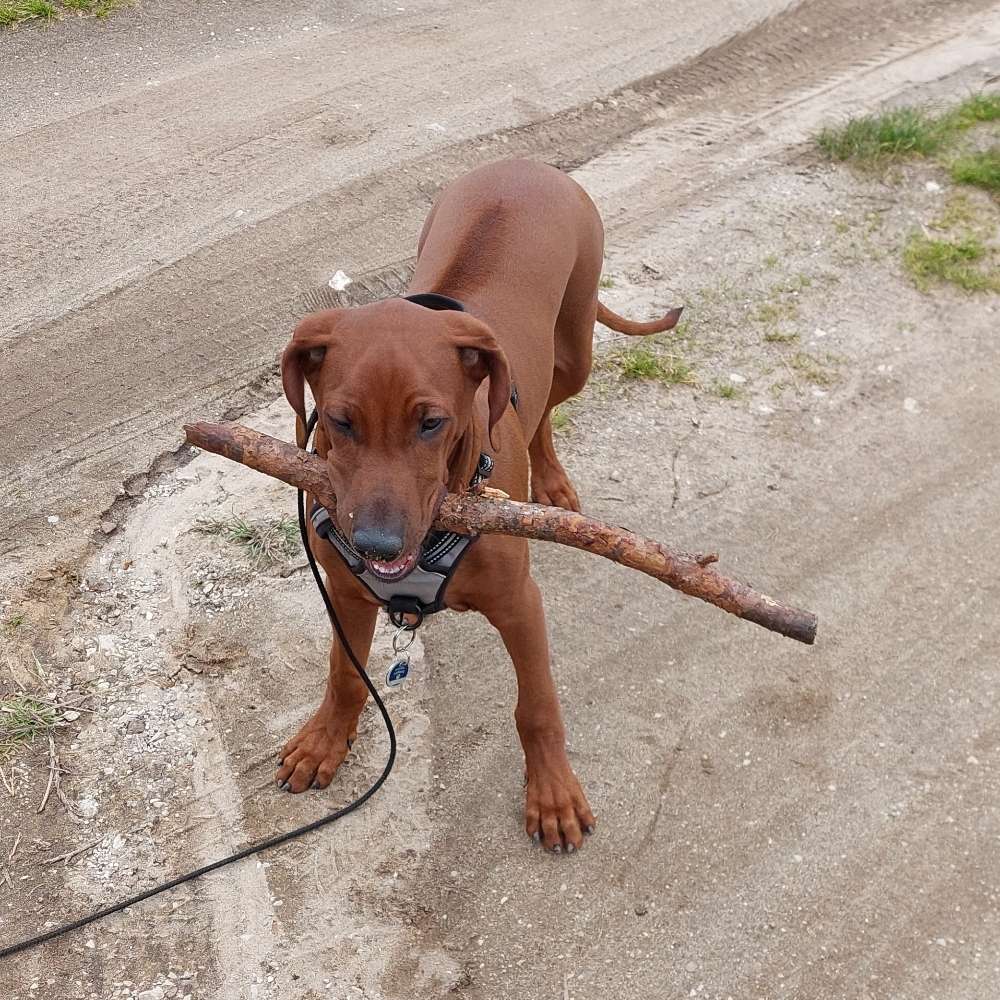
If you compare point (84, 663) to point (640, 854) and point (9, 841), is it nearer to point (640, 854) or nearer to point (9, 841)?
point (9, 841)

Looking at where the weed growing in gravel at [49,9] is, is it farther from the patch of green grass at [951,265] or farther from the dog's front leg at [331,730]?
the dog's front leg at [331,730]

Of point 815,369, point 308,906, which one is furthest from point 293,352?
point 815,369

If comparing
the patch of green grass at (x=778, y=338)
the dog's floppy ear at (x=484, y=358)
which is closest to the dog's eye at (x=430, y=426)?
the dog's floppy ear at (x=484, y=358)

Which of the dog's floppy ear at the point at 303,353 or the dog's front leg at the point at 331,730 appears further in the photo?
the dog's front leg at the point at 331,730

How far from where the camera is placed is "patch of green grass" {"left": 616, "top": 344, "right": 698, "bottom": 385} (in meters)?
5.26

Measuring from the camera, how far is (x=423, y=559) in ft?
9.75

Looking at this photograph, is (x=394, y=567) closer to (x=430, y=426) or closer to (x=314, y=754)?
(x=430, y=426)

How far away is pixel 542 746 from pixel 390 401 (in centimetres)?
135

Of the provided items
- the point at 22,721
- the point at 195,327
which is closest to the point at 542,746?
the point at 22,721

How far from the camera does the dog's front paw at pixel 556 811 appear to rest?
11.5 ft

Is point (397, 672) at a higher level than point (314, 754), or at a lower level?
higher

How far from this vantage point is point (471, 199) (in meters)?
3.88

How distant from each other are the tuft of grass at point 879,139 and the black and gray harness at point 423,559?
A: 4294mm

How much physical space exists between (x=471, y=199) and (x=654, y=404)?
1580 millimetres
